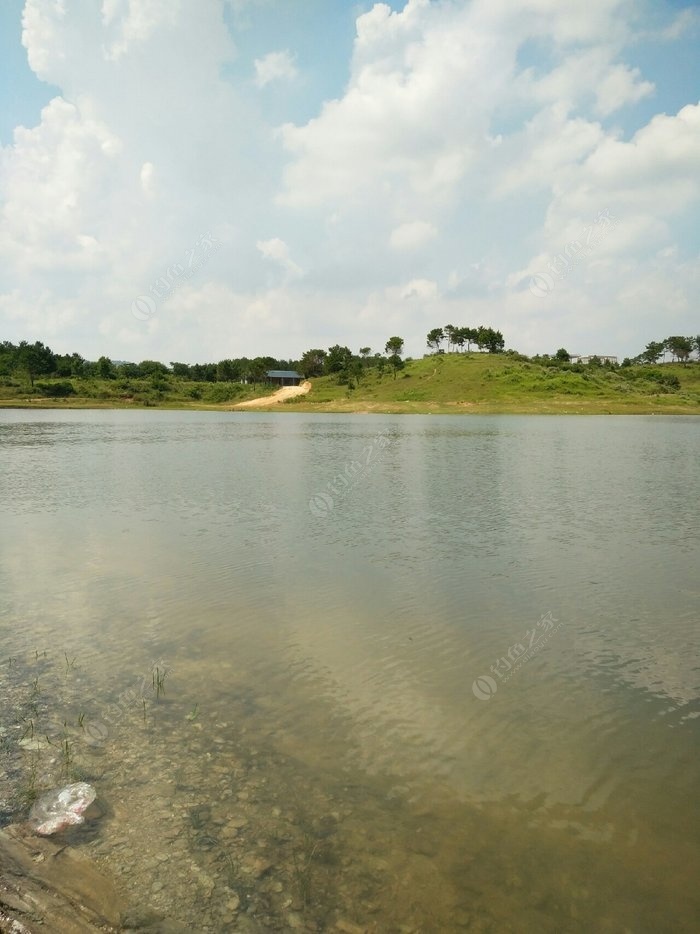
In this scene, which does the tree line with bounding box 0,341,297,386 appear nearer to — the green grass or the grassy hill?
the green grass

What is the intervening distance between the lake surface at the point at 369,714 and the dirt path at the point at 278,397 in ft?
428

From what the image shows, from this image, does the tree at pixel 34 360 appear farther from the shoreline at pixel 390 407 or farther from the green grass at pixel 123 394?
the shoreline at pixel 390 407

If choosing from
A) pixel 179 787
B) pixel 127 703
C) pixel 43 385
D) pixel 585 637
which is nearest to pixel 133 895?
pixel 179 787

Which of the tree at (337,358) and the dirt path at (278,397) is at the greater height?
the tree at (337,358)

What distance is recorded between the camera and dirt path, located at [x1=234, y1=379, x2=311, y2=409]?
152 meters

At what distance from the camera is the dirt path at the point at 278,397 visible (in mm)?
152250

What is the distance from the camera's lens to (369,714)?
9703 mm

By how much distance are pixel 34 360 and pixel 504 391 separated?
118624 mm

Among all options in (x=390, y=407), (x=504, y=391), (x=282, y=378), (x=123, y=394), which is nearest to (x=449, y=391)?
(x=504, y=391)

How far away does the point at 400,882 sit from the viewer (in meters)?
6.31

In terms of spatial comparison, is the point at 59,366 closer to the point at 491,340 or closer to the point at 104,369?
the point at 104,369

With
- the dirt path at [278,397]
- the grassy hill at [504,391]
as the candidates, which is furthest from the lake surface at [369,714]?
the dirt path at [278,397]

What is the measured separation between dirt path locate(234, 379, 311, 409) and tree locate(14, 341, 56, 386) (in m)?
54.0

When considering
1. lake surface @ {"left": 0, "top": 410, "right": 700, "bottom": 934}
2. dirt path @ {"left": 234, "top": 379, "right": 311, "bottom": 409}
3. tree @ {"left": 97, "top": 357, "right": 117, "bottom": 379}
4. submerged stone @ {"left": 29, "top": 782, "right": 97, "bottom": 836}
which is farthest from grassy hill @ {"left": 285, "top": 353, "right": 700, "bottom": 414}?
submerged stone @ {"left": 29, "top": 782, "right": 97, "bottom": 836}
